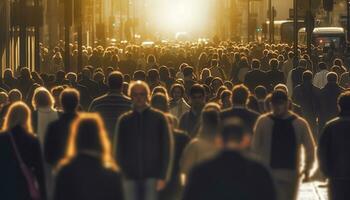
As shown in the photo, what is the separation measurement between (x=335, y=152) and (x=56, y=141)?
2720mm

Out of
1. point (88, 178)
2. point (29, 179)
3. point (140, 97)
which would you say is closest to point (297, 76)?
point (140, 97)

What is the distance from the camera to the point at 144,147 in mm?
13023

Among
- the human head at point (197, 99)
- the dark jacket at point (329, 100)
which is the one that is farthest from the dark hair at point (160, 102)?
the dark jacket at point (329, 100)

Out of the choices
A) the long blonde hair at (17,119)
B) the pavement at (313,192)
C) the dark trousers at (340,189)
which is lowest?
the pavement at (313,192)

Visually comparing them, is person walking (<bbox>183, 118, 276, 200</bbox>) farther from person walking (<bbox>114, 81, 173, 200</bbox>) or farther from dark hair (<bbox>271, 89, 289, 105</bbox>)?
dark hair (<bbox>271, 89, 289, 105</bbox>)

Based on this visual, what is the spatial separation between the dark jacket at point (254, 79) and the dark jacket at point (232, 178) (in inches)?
689

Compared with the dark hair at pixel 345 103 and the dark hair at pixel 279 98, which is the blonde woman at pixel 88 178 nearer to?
the dark hair at pixel 279 98

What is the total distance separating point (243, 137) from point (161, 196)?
495 centimetres

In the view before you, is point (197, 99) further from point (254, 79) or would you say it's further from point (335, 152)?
point (254, 79)

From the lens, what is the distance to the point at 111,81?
16516 millimetres

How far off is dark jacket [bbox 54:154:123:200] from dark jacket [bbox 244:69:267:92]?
17.4 metres

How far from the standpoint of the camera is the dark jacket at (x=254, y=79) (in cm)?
2606

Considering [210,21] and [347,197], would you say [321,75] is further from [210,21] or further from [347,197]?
[210,21]

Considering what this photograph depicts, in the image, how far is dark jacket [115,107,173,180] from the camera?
509 inches
